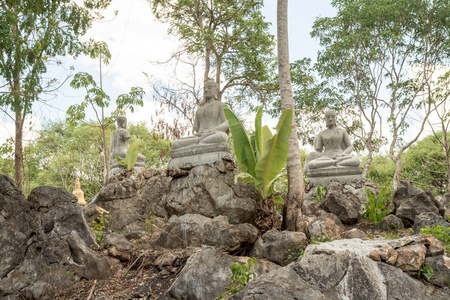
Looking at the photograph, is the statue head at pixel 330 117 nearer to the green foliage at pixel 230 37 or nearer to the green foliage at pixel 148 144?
the green foliage at pixel 230 37

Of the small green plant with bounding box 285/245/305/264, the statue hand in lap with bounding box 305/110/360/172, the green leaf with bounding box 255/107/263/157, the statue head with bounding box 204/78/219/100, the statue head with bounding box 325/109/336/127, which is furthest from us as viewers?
the statue head with bounding box 325/109/336/127

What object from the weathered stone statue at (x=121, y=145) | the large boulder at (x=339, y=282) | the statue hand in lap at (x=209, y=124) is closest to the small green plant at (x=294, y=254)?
the large boulder at (x=339, y=282)

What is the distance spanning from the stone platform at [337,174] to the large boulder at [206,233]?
13.2 ft

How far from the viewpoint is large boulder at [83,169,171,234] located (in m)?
9.22

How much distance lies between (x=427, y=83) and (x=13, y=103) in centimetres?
1465

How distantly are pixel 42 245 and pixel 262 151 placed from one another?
3.44 m

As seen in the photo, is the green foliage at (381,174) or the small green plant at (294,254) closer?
the small green plant at (294,254)

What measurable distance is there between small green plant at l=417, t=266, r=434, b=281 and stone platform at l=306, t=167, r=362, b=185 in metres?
5.69

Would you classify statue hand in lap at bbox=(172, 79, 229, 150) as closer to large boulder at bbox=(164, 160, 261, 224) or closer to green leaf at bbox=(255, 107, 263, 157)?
large boulder at bbox=(164, 160, 261, 224)

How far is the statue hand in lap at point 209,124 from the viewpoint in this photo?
732 centimetres

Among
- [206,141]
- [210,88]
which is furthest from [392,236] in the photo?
[210,88]

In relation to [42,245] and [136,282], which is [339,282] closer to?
[136,282]

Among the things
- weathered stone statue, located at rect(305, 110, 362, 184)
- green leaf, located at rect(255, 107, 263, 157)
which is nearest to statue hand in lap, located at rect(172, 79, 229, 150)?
green leaf, located at rect(255, 107, 263, 157)

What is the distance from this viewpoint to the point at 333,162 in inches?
370
